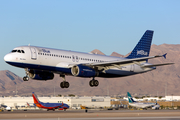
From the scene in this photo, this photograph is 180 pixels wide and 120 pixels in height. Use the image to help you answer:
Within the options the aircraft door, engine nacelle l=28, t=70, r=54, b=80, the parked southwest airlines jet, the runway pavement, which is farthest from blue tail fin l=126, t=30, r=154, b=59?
the aircraft door

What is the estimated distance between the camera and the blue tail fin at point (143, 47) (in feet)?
242

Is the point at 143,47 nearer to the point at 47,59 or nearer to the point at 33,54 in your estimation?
the point at 47,59

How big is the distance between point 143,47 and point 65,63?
83.0 ft

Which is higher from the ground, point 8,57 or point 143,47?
point 143,47

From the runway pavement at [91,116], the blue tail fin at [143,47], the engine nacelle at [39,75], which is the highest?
the blue tail fin at [143,47]

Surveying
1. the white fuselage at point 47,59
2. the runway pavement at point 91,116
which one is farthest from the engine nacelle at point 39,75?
the runway pavement at point 91,116

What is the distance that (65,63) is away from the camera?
5762 cm

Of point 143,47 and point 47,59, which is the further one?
point 143,47

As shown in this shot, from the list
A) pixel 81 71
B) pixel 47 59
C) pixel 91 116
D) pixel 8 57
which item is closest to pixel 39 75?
pixel 47 59

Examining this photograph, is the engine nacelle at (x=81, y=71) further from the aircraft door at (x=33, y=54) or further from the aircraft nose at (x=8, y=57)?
the aircraft nose at (x=8, y=57)

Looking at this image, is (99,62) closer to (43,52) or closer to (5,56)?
(43,52)

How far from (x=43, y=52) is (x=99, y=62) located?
11252 mm

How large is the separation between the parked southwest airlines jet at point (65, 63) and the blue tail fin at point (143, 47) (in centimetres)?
598

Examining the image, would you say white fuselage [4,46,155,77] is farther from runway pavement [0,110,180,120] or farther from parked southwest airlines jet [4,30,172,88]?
runway pavement [0,110,180,120]
